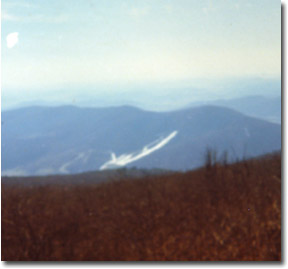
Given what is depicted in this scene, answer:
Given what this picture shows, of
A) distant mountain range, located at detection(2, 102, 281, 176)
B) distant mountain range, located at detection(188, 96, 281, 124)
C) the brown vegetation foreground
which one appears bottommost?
the brown vegetation foreground

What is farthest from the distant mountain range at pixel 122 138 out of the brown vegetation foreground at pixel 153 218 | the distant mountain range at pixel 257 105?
the brown vegetation foreground at pixel 153 218

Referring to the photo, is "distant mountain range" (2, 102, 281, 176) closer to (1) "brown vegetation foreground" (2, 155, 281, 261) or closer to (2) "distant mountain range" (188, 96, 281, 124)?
(2) "distant mountain range" (188, 96, 281, 124)

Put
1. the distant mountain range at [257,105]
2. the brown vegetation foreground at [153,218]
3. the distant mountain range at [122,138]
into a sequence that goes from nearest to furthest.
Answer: the brown vegetation foreground at [153,218] < the distant mountain range at [122,138] < the distant mountain range at [257,105]

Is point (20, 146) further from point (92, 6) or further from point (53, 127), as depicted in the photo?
point (92, 6)

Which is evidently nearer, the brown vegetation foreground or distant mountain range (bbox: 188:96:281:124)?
the brown vegetation foreground

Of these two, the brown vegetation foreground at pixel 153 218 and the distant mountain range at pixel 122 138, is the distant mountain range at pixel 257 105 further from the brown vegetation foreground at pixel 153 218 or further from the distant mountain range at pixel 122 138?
the brown vegetation foreground at pixel 153 218

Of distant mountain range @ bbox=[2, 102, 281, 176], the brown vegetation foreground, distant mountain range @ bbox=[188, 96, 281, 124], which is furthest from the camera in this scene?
distant mountain range @ bbox=[188, 96, 281, 124]

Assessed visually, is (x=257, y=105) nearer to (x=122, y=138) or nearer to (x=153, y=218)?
(x=122, y=138)

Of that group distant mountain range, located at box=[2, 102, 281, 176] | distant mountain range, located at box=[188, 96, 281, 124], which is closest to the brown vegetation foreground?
distant mountain range, located at box=[2, 102, 281, 176]
